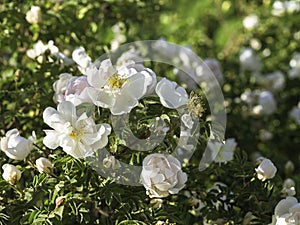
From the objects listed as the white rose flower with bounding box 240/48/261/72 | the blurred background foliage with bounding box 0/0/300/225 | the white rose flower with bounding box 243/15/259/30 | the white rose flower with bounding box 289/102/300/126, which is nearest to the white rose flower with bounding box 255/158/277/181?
the blurred background foliage with bounding box 0/0/300/225

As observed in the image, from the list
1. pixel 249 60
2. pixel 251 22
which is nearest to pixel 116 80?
pixel 249 60

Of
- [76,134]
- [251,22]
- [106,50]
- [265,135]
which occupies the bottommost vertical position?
[265,135]

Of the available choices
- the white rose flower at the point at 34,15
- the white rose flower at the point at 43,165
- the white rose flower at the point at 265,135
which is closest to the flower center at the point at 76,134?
the white rose flower at the point at 43,165

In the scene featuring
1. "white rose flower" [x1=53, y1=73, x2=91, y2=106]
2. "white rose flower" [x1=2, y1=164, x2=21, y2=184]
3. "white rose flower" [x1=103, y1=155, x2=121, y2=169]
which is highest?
"white rose flower" [x1=53, y1=73, x2=91, y2=106]

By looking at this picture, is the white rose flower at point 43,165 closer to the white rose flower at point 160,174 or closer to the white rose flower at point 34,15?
the white rose flower at point 160,174

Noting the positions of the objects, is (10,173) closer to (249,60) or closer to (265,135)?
(265,135)

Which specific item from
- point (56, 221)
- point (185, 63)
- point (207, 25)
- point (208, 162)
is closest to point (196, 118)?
point (208, 162)

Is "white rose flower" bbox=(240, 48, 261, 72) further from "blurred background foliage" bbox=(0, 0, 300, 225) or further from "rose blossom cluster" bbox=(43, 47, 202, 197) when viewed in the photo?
"rose blossom cluster" bbox=(43, 47, 202, 197)
